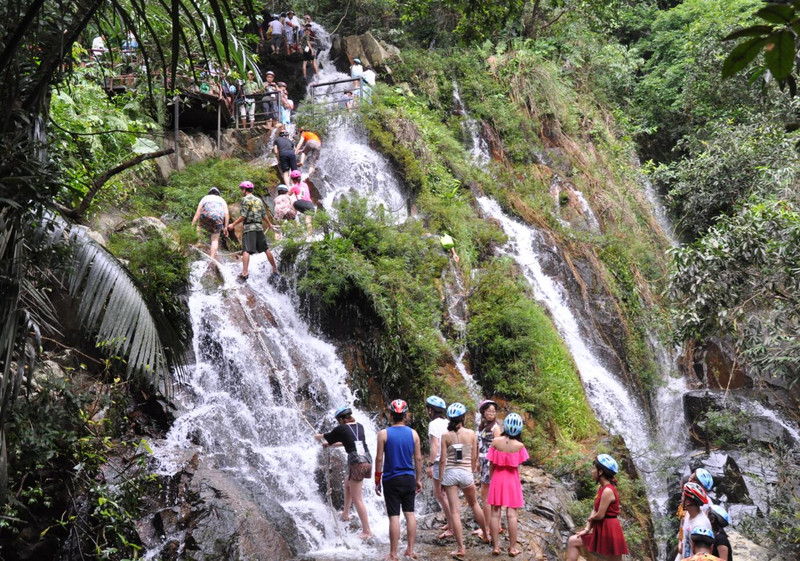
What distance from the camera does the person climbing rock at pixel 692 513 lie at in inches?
210

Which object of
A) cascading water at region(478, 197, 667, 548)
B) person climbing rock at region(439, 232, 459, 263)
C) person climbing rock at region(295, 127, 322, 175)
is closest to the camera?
cascading water at region(478, 197, 667, 548)

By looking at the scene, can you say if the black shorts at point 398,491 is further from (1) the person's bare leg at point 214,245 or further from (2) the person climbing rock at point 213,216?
(1) the person's bare leg at point 214,245

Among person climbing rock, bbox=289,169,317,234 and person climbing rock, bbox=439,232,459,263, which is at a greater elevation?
person climbing rock, bbox=289,169,317,234

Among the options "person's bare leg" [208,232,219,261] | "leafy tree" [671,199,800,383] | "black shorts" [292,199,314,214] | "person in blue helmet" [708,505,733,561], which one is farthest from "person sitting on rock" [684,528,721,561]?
"black shorts" [292,199,314,214]

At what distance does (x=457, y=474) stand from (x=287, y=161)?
945 centimetres

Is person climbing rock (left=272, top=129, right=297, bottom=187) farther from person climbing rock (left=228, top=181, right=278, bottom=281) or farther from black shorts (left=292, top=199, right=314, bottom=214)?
person climbing rock (left=228, top=181, right=278, bottom=281)

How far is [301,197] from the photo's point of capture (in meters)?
13.3

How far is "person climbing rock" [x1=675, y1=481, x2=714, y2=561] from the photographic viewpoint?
534 cm

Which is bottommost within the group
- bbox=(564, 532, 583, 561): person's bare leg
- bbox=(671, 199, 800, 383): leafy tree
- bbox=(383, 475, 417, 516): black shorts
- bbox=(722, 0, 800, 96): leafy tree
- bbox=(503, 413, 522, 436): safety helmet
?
bbox=(564, 532, 583, 561): person's bare leg

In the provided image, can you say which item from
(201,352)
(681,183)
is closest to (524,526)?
(201,352)

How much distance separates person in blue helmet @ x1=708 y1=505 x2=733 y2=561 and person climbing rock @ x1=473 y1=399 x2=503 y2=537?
2201 millimetres

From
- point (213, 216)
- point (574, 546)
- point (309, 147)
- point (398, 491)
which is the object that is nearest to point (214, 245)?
point (213, 216)

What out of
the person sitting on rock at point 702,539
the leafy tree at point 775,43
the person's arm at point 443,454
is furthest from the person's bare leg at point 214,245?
the leafy tree at point 775,43

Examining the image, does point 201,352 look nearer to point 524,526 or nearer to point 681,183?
point 524,526
